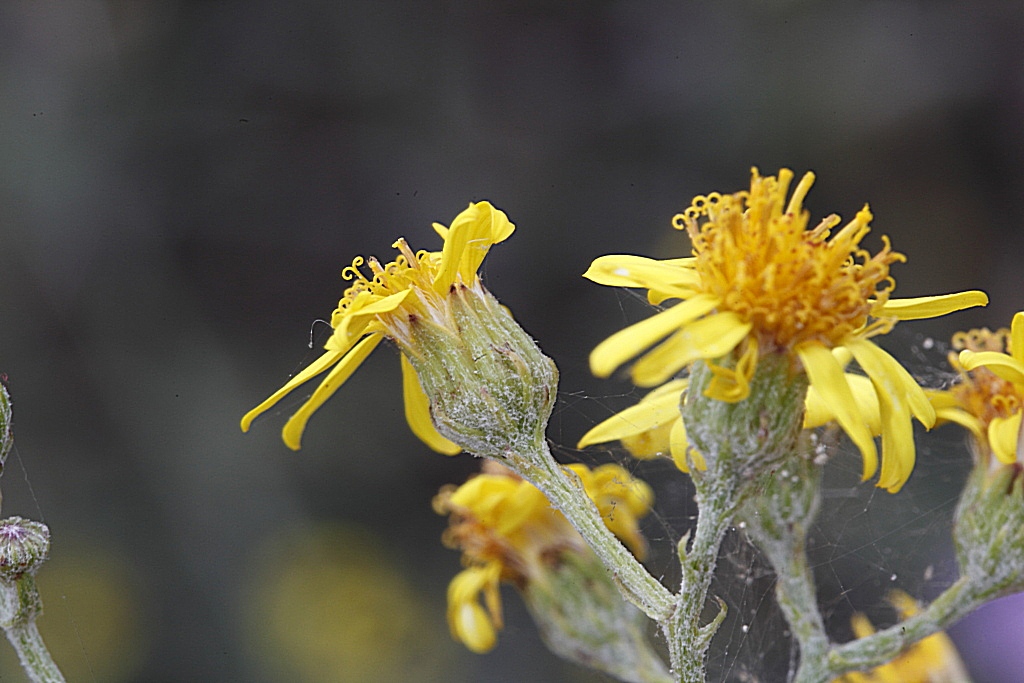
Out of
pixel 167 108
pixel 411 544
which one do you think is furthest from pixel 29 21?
pixel 411 544

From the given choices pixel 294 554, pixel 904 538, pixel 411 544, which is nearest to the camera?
pixel 904 538

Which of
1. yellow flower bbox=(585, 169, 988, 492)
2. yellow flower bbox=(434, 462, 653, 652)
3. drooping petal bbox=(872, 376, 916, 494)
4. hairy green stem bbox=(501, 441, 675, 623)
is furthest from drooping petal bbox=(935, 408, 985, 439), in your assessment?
hairy green stem bbox=(501, 441, 675, 623)

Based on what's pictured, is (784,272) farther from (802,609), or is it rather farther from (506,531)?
(506,531)

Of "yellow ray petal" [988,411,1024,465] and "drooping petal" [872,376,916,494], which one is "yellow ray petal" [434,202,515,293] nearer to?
"drooping petal" [872,376,916,494]

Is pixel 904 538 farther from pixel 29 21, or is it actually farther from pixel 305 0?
pixel 29 21

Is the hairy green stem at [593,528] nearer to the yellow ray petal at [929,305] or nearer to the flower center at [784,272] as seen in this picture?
the flower center at [784,272]

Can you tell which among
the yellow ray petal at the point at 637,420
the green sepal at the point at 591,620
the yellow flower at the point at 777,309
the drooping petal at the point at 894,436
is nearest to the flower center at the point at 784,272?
the yellow flower at the point at 777,309
